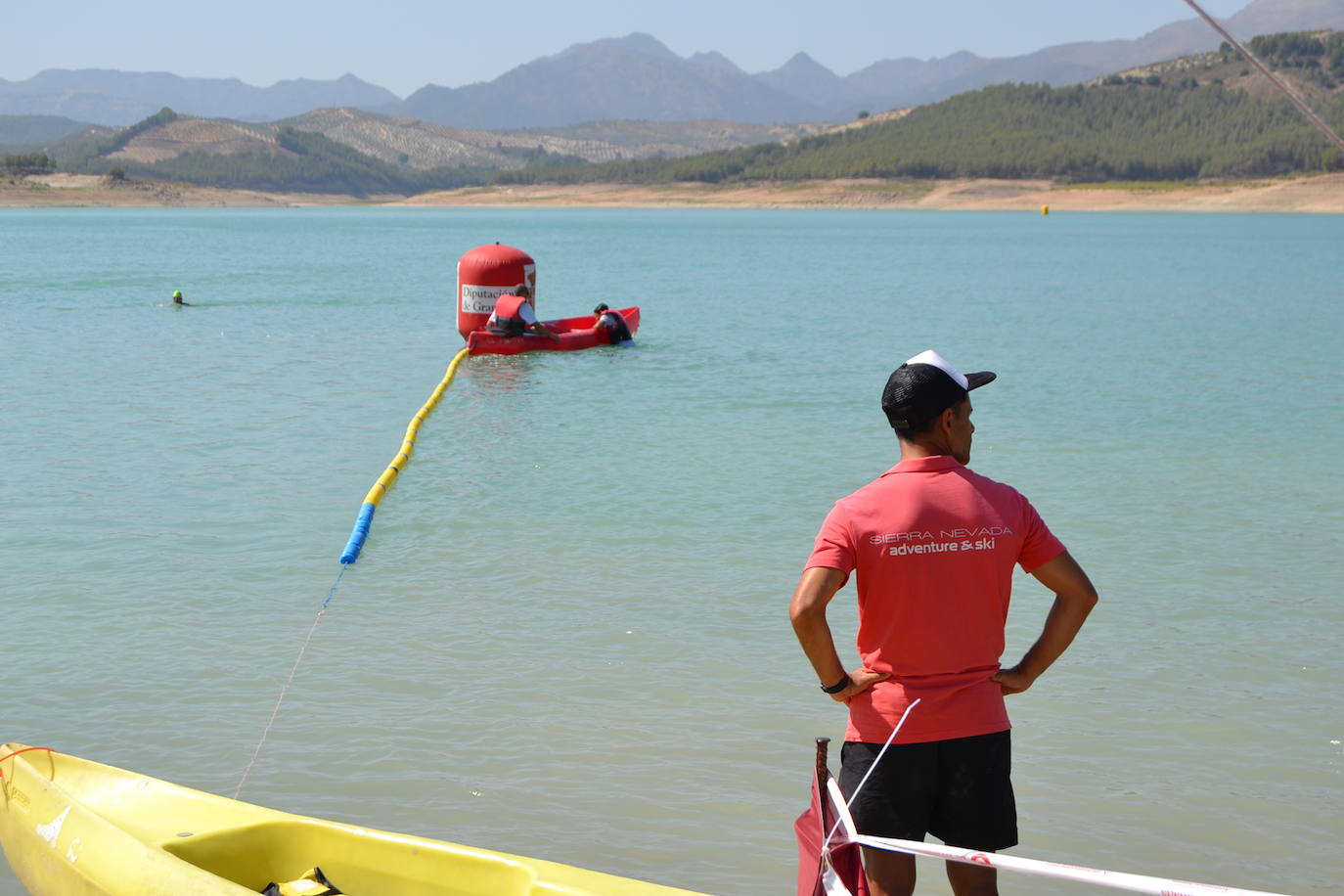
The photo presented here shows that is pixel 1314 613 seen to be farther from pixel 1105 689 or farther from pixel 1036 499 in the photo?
pixel 1036 499

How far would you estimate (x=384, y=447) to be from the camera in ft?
44.2

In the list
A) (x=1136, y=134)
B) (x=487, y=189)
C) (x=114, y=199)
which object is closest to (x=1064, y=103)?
(x=1136, y=134)

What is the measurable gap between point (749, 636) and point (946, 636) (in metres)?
4.32

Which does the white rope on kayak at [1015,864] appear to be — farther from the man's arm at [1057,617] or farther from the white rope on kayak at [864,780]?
the man's arm at [1057,617]

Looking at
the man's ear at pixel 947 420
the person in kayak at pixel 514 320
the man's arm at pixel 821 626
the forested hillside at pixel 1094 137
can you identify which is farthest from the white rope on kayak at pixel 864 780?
the forested hillside at pixel 1094 137

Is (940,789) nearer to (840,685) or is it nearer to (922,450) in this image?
(840,685)

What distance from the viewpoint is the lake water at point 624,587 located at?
562 centimetres

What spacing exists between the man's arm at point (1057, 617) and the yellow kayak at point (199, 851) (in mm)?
1155

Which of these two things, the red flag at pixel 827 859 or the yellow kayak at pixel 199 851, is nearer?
the red flag at pixel 827 859

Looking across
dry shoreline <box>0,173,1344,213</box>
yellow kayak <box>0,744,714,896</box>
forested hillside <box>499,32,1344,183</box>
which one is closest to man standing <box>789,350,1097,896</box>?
yellow kayak <box>0,744,714,896</box>

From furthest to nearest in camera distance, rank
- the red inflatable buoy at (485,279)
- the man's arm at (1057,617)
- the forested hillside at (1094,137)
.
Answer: the forested hillside at (1094,137) → the red inflatable buoy at (485,279) → the man's arm at (1057,617)

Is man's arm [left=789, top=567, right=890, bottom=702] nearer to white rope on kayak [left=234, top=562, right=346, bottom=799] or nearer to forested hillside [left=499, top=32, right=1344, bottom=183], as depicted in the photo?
white rope on kayak [left=234, top=562, right=346, bottom=799]

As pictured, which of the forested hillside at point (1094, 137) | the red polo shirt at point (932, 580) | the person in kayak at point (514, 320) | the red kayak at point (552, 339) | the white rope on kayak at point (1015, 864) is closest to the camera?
the white rope on kayak at point (1015, 864)

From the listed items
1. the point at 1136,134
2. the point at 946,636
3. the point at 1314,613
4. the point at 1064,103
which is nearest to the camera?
the point at 946,636
